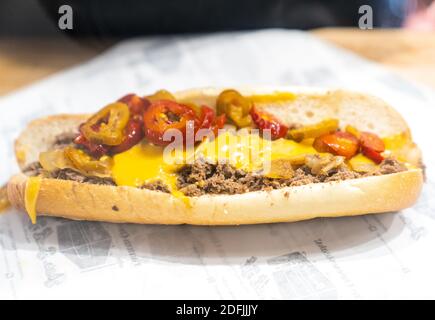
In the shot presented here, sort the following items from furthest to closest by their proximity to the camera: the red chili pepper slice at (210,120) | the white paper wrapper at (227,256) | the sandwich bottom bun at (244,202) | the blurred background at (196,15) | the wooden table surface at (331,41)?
the blurred background at (196,15), the wooden table surface at (331,41), the red chili pepper slice at (210,120), the sandwich bottom bun at (244,202), the white paper wrapper at (227,256)

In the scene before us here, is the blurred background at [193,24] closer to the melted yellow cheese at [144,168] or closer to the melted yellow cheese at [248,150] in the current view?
the melted yellow cheese at [144,168]

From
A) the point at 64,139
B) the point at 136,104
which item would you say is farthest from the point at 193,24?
the point at 64,139

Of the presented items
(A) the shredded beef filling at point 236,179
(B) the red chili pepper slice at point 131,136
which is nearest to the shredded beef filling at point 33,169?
(B) the red chili pepper slice at point 131,136

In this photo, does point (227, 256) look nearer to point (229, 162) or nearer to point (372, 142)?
point (229, 162)

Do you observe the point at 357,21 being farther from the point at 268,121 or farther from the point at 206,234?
the point at 206,234

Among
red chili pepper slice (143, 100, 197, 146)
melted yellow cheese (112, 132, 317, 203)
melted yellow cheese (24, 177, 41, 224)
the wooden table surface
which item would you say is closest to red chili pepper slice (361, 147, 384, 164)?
melted yellow cheese (112, 132, 317, 203)
